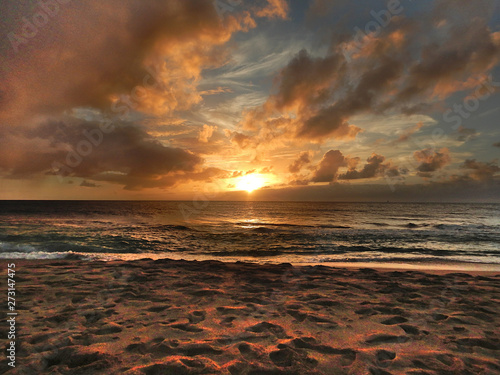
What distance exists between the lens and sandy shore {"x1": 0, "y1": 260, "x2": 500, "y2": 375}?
12.5 feet

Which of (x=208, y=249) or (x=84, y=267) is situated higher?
(x=84, y=267)

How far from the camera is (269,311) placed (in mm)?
5930

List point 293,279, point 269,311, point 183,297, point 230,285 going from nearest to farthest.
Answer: point 269,311 → point 183,297 → point 230,285 → point 293,279

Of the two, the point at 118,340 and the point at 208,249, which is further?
Result: the point at 208,249

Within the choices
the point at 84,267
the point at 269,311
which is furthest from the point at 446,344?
the point at 84,267

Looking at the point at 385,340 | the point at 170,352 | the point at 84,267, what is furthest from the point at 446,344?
the point at 84,267

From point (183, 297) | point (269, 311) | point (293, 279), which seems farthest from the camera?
point (293, 279)

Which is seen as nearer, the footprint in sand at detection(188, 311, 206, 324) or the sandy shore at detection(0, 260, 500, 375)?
the sandy shore at detection(0, 260, 500, 375)

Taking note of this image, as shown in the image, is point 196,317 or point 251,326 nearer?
point 251,326

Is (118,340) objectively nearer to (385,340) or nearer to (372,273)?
(385,340)

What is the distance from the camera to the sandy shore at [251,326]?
12.5ft

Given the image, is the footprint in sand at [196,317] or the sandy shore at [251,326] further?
the footprint in sand at [196,317]

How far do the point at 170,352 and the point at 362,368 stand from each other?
10.1 feet

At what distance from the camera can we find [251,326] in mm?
5070
